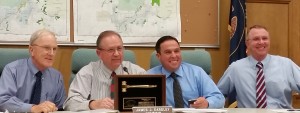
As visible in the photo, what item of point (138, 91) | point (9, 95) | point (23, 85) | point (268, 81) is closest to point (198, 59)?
point (268, 81)

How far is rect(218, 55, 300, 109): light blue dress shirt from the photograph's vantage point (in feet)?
11.0

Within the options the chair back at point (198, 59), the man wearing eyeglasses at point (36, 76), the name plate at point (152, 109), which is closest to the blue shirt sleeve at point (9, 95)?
the man wearing eyeglasses at point (36, 76)

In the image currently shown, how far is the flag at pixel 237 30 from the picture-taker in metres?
4.28

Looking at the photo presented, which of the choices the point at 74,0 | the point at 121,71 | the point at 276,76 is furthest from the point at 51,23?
the point at 276,76

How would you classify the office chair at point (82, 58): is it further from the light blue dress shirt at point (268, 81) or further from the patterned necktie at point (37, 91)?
the light blue dress shirt at point (268, 81)

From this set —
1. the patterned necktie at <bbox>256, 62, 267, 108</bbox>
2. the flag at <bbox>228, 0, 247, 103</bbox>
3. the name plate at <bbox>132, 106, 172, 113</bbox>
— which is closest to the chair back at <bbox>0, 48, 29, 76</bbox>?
the name plate at <bbox>132, 106, 172, 113</bbox>

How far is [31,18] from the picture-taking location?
3.84 meters

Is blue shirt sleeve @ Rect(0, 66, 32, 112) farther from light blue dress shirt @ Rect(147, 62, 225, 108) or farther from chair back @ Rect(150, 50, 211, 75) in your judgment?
chair back @ Rect(150, 50, 211, 75)

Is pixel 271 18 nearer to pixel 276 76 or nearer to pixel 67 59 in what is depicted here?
pixel 276 76

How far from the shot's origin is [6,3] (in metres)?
3.76

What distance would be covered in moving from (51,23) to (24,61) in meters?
0.83

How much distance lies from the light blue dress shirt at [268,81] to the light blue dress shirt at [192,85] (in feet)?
1.15

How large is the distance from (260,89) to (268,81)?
0.09 m

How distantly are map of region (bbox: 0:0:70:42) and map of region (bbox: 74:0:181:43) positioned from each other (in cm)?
12
